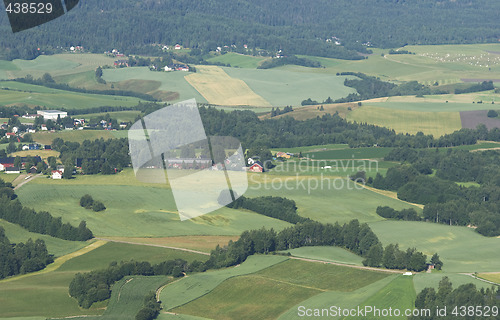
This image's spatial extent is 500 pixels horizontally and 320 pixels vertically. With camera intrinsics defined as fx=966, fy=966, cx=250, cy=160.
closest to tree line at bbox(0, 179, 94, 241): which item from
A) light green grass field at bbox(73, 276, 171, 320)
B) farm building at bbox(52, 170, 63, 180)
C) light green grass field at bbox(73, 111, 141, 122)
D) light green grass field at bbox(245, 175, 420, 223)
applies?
light green grass field at bbox(73, 276, 171, 320)

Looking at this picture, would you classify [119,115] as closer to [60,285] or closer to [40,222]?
[40,222]

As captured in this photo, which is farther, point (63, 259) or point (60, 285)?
point (63, 259)

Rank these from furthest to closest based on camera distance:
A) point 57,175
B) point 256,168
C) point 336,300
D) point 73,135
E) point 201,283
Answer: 1. point 73,135
2. point 256,168
3. point 57,175
4. point 201,283
5. point 336,300

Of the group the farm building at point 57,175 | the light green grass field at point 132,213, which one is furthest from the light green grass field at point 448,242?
the farm building at point 57,175

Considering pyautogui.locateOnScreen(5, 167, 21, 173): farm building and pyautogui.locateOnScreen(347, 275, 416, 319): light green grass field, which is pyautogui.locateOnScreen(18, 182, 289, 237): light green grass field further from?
pyautogui.locateOnScreen(347, 275, 416, 319): light green grass field

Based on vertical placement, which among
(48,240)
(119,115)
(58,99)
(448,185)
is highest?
(58,99)

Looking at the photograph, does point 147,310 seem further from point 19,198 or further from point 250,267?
point 19,198

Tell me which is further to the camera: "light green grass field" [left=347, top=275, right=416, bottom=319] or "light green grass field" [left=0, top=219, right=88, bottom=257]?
→ "light green grass field" [left=0, top=219, right=88, bottom=257]

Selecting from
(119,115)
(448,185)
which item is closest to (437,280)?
(448,185)
